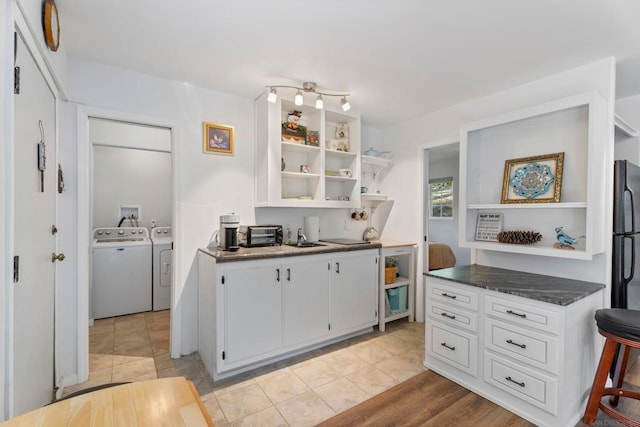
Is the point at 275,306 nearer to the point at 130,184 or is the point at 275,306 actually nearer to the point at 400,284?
the point at 400,284

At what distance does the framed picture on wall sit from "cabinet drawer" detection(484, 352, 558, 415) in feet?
8.95

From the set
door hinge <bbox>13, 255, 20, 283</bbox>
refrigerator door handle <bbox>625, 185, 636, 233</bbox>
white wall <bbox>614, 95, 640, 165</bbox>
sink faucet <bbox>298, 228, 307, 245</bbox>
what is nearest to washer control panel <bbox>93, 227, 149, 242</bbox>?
sink faucet <bbox>298, 228, 307, 245</bbox>

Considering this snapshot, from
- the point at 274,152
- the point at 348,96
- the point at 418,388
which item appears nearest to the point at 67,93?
the point at 274,152

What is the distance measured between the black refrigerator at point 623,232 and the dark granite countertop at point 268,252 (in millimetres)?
1909

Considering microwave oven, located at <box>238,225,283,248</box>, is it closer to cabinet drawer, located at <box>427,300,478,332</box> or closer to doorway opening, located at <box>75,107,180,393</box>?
doorway opening, located at <box>75,107,180,393</box>

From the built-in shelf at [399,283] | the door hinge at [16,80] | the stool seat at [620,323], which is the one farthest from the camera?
the built-in shelf at [399,283]

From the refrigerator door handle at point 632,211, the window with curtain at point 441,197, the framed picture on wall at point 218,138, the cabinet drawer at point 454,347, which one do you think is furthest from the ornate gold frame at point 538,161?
the window with curtain at point 441,197

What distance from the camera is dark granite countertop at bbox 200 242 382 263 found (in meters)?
2.29

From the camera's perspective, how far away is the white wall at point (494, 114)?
7.02 ft

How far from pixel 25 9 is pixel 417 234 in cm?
353

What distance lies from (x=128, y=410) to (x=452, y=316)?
7.06 ft

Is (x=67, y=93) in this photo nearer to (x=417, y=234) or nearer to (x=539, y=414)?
(x=417, y=234)

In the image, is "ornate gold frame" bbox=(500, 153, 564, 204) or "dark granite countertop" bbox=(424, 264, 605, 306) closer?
"dark granite countertop" bbox=(424, 264, 605, 306)

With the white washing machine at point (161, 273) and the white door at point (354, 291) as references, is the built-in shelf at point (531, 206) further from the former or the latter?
the white washing machine at point (161, 273)
